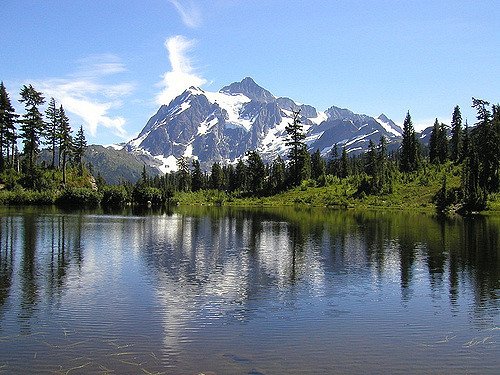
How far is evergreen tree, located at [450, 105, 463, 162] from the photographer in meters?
167

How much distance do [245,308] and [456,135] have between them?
168 m

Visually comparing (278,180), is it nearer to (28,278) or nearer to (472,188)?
(472,188)

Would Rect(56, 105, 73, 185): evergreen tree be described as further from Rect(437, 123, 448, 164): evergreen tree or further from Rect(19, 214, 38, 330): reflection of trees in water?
Rect(437, 123, 448, 164): evergreen tree

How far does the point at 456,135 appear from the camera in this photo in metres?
175

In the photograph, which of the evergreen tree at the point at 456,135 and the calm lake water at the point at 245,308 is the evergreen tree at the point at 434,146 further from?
the calm lake water at the point at 245,308

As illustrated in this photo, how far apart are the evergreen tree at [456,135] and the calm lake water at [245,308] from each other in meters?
125

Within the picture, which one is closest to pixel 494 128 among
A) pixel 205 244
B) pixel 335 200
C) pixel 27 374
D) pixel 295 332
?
pixel 335 200

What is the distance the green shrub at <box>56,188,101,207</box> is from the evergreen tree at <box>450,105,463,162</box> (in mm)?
114790

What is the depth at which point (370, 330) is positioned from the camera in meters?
22.5

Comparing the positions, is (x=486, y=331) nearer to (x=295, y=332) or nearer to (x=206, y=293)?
(x=295, y=332)

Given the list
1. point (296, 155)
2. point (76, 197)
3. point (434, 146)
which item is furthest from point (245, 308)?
point (434, 146)

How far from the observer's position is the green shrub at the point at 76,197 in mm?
121875

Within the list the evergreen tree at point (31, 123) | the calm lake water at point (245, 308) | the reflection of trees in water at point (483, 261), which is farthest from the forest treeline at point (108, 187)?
the calm lake water at point (245, 308)

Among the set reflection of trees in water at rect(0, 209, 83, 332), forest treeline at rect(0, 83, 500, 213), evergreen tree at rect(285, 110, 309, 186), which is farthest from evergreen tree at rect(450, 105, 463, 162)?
reflection of trees in water at rect(0, 209, 83, 332)
